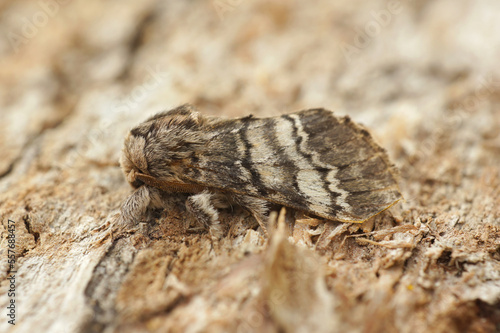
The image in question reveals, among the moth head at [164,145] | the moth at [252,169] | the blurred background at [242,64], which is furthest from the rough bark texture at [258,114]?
the moth head at [164,145]

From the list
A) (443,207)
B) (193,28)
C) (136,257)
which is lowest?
(136,257)

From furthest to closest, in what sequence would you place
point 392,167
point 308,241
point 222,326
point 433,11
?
point 433,11, point 392,167, point 308,241, point 222,326

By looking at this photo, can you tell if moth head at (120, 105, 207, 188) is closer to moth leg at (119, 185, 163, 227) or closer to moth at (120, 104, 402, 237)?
moth at (120, 104, 402, 237)

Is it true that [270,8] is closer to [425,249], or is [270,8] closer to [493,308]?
[425,249]

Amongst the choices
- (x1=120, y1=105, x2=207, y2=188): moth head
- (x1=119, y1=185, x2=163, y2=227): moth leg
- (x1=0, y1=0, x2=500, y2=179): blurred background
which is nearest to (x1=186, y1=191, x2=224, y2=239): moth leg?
(x1=120, y1=105, x2=207, y2=188): moth head

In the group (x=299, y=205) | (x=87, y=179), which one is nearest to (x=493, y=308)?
(x=299, y=205)

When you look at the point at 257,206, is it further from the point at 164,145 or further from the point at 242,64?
the point at 242,64

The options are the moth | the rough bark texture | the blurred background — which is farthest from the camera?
the blurred background

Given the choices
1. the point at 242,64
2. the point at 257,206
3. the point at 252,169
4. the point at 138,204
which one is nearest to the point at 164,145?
the point at 138,204
